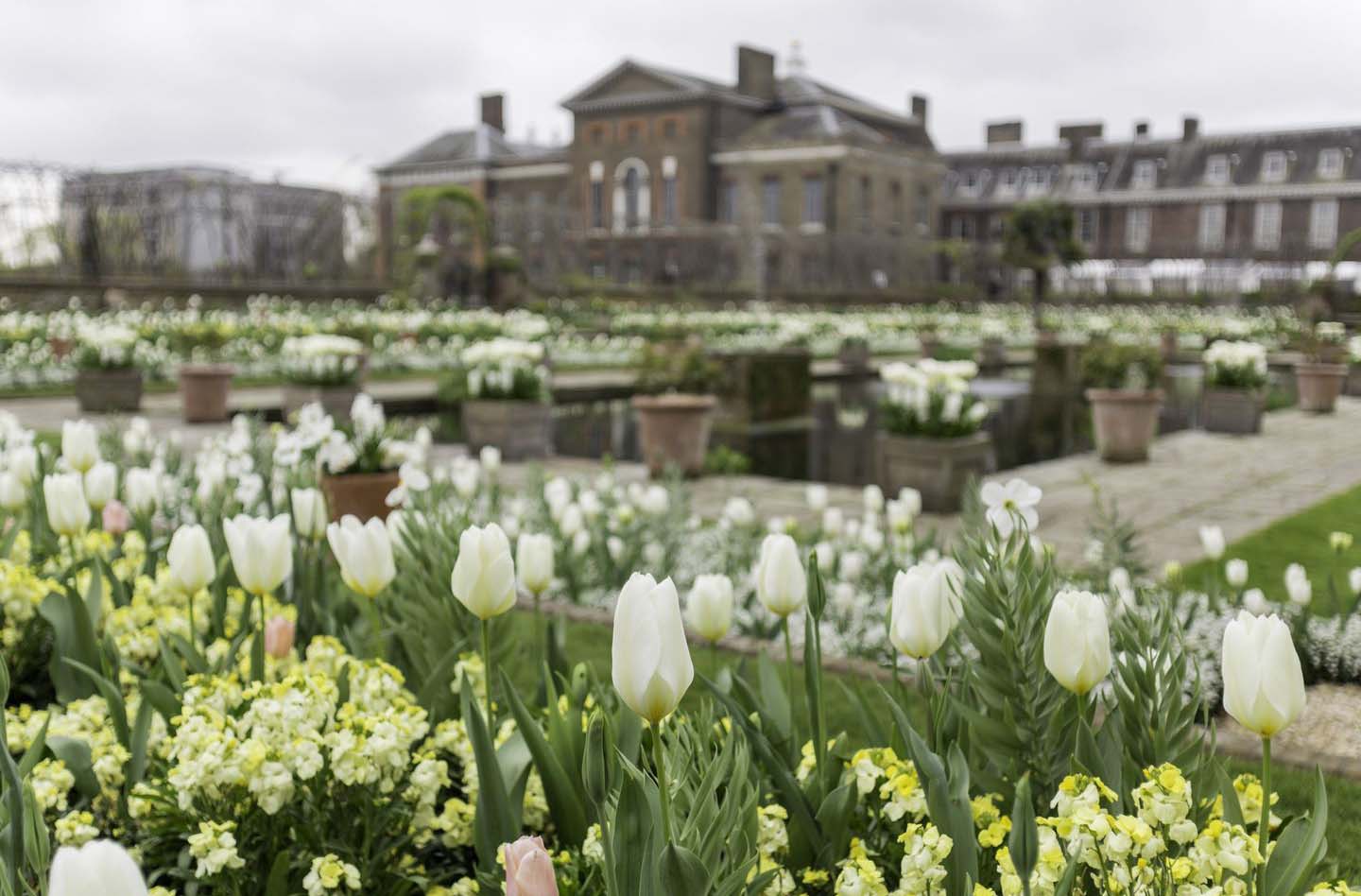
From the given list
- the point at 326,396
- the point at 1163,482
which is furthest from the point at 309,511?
the point at 326,396

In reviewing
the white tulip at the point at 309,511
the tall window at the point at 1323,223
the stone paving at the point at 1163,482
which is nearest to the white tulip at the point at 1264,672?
the white tulip at the point at 309,511

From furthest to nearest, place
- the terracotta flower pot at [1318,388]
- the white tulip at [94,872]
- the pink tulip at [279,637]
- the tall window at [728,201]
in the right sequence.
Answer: the tall window at [728,201] → the terracotta flower pot at [1318,388] → the pink tulip at [279,637] → the white tulip at [94,872]

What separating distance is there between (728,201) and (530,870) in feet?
174

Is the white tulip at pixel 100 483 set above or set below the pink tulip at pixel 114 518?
above

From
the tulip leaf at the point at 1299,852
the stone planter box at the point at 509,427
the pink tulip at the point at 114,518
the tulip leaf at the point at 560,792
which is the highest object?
the pink tulip at the point at 114,518

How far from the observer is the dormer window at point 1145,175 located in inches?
2222

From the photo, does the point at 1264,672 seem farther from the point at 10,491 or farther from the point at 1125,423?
the point at 1125,423

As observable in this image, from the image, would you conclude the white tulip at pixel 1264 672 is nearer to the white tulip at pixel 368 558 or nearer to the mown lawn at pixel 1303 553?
the white tulip at pixel 368 558

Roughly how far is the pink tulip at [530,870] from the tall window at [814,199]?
164 feet

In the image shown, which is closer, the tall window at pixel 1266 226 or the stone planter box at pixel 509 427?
the stone planter box at pixel 509 427

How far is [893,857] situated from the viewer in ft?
7.07

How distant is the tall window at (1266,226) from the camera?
5334 centimetres

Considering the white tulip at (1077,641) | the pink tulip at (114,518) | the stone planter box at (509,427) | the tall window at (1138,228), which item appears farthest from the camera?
the tall window at (1138,228)

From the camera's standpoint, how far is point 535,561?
8.75 ft
